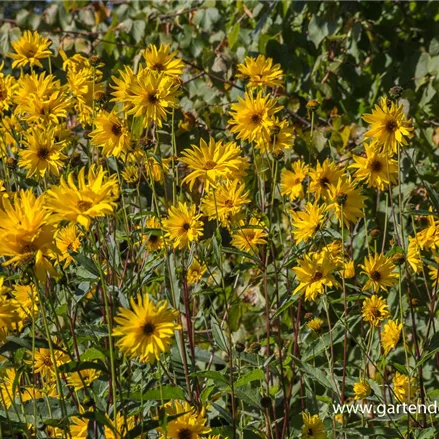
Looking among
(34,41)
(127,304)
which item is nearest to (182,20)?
(34,41)

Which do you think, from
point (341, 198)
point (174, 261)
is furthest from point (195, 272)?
point (341, 198)

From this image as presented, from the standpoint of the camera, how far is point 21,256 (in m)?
1.21

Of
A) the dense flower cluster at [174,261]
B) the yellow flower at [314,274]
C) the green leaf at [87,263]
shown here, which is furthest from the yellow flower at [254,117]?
the green leaf at [87,263]

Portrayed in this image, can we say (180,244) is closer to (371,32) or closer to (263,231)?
(263,231)

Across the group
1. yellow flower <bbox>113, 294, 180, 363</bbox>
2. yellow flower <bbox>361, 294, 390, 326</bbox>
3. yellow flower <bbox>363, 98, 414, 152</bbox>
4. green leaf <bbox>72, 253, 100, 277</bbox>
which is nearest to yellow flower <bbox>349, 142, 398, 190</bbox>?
yellow flower <bbox>363, 98, 414, 152</bbox>

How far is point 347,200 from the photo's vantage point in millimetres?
1804

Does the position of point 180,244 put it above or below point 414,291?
above

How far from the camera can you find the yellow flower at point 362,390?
1785 millimetres

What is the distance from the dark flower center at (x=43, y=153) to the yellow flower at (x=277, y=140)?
0.45 meters

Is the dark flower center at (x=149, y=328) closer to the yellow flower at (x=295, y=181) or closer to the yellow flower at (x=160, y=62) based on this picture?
the yellow flower at (x=160, y=62)

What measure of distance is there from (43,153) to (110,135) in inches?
5.6

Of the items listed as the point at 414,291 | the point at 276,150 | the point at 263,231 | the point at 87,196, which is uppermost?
the point at 87,196

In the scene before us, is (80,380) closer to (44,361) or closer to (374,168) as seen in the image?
(44,361)

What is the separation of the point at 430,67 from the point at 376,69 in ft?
1.14
